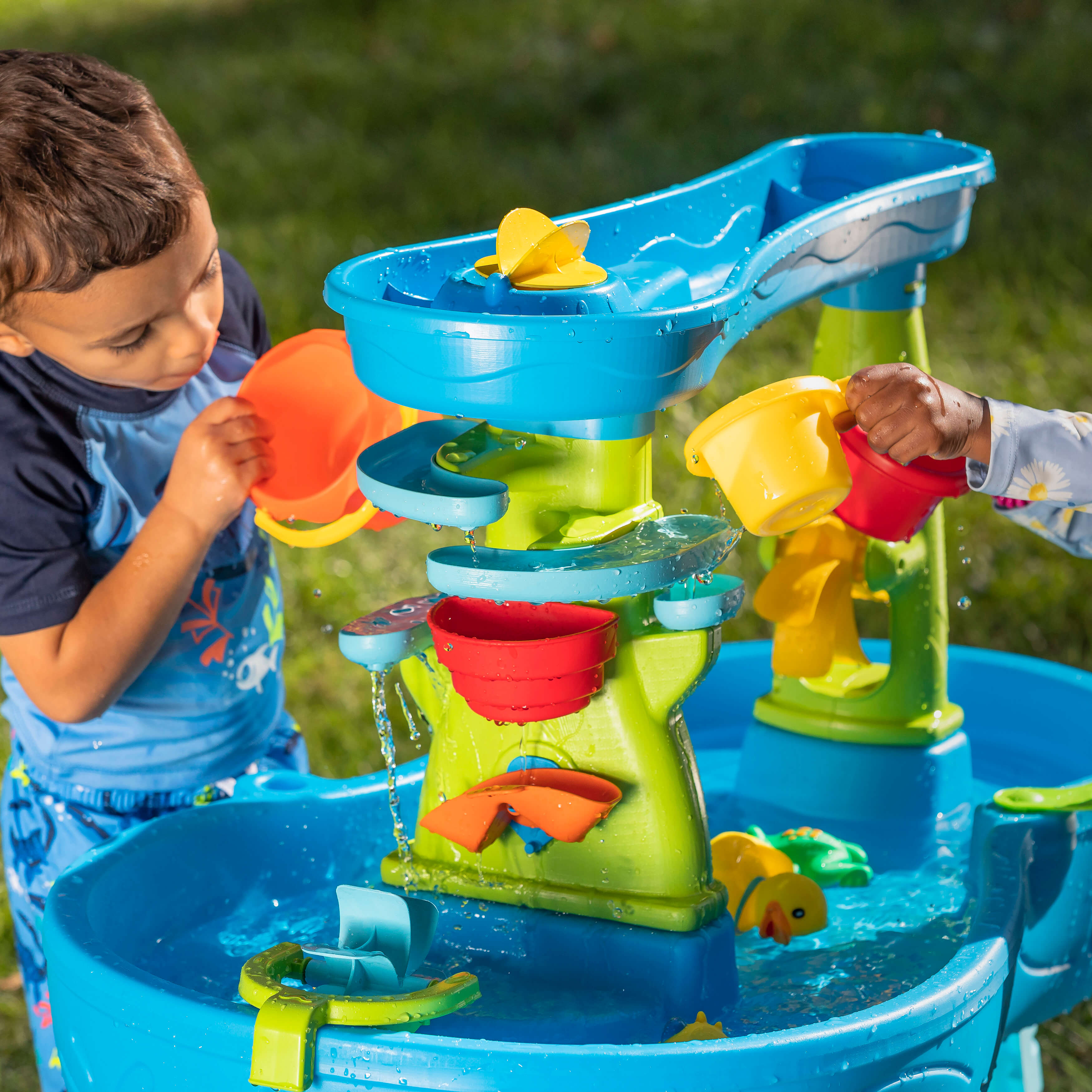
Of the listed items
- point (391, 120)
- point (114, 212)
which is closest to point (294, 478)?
point (114, 212)

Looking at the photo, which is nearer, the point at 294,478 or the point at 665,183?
the point at 294,478

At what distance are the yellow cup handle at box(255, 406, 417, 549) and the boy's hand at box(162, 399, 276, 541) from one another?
37 millimetres

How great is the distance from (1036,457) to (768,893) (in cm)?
38

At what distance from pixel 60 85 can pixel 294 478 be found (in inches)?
13.3

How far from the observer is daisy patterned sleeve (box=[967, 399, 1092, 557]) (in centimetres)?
100

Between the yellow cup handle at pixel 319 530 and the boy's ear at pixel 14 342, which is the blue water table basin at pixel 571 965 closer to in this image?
the yellow cup handle at pixel 319 530

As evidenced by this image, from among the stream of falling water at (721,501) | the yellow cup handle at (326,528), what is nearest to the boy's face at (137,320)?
the yellow cup handle at (326,528)

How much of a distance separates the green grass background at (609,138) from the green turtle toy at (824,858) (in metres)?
0.87

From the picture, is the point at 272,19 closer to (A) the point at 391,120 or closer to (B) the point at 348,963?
(A) the point at 391,120

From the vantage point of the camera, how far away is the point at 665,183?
367 cm

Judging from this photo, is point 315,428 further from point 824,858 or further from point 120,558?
point 824,858

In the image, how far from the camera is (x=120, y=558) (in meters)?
1.18

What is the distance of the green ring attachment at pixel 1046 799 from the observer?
3.74ft

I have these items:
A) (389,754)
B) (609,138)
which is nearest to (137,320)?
(389,754)
